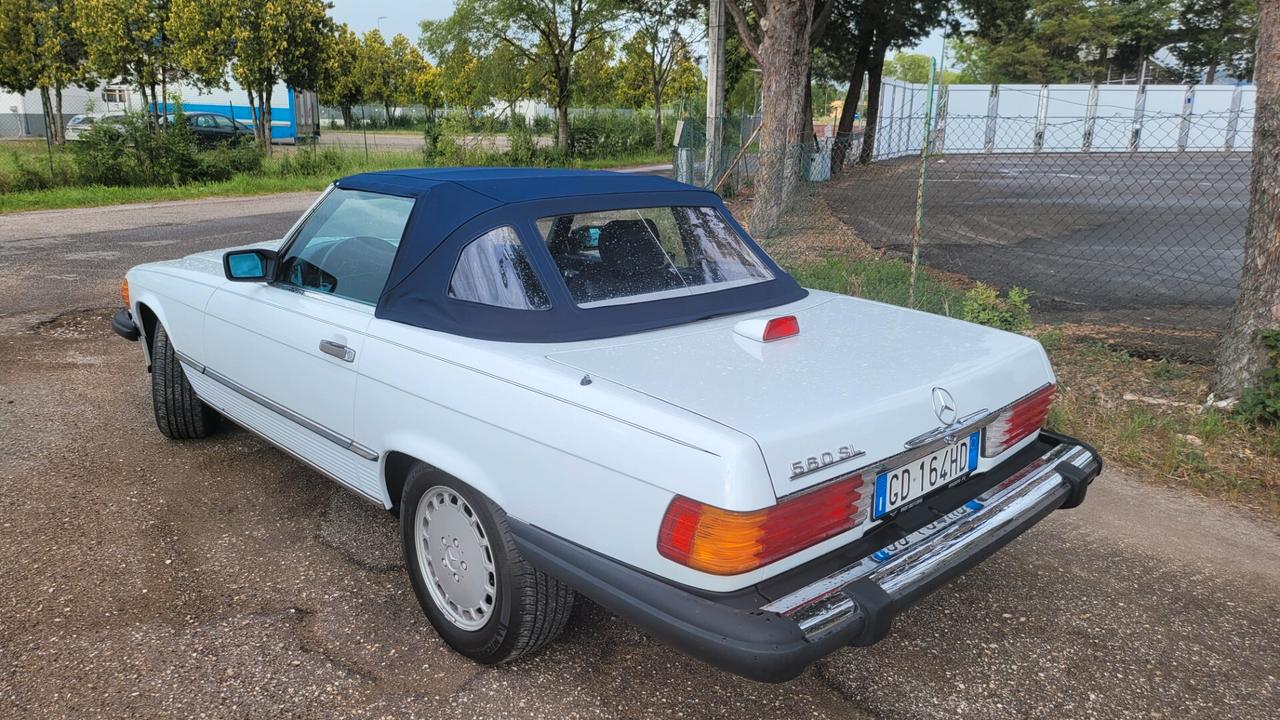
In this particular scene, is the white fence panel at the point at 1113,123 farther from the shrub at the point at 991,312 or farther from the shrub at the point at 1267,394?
the shrub at the point at 1267,394

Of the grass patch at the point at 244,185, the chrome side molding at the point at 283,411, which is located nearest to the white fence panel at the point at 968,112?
the grass patch at the point at 244,185

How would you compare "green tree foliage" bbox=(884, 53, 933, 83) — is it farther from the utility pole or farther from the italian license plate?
the italian license plate

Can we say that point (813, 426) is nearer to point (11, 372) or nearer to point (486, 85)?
point (11, 372)

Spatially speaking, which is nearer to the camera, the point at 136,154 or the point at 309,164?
the point at 136,154

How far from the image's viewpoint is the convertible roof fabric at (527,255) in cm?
275

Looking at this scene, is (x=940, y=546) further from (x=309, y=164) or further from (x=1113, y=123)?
(x=1113, y=123)

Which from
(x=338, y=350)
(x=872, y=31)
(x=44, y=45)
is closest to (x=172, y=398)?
(x=338, y=350)

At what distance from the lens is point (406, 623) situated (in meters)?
3.04

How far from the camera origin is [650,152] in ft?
115

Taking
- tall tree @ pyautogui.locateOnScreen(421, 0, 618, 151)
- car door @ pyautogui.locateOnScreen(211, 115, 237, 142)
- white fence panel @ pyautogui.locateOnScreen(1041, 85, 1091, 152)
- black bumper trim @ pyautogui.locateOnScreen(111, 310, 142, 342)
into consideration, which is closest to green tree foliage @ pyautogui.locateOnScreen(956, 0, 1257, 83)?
white fence panel @ pyautogui.locateOnScreen(1041, 85, 1091, 152)

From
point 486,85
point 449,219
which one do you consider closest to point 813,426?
point 449,219

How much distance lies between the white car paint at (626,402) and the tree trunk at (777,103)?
24.4ft

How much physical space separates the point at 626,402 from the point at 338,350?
1.34m

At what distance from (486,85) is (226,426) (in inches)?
1083
